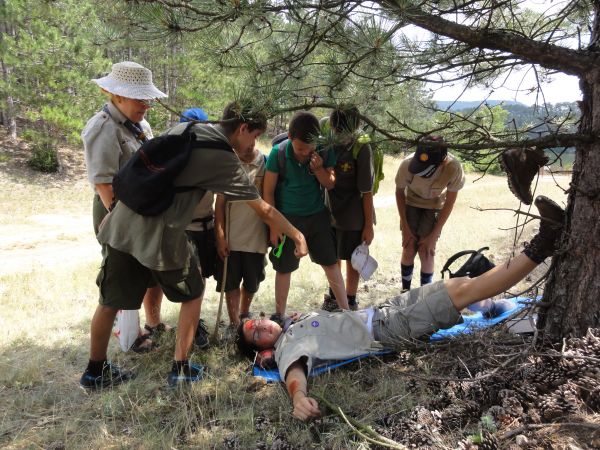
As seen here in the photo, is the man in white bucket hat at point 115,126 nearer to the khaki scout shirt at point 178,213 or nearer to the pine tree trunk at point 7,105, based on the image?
the khaki scout shirt at point 178,213

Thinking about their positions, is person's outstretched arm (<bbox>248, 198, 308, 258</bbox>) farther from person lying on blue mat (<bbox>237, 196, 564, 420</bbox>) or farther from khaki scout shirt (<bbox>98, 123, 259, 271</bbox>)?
person lying on blue mat (<bbox>237, 196, 564, 420</bbox>)

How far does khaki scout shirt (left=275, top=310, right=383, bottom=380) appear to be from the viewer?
2936mm

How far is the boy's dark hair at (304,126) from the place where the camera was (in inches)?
129

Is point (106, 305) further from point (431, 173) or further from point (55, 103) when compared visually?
point (55, 103)

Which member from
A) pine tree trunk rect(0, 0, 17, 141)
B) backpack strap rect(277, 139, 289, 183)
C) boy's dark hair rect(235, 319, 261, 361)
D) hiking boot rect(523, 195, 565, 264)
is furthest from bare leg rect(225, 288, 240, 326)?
pine tree trunk rect(0, 0, 17, 141)

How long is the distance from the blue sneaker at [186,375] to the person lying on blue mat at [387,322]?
40cm

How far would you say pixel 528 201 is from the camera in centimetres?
255

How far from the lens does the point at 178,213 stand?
2.67 m

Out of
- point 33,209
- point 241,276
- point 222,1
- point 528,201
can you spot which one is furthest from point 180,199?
point 33,209

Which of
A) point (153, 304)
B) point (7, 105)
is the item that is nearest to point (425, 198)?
point (153, 304)

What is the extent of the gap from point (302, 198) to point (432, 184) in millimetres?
1227

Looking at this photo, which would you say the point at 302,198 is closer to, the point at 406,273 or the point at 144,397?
the point at 406,273

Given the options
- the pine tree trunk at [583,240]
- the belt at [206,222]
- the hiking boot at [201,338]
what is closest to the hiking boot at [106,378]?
the hiking boot at [201,338]

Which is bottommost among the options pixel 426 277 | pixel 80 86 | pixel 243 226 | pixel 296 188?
pixel 426 277
